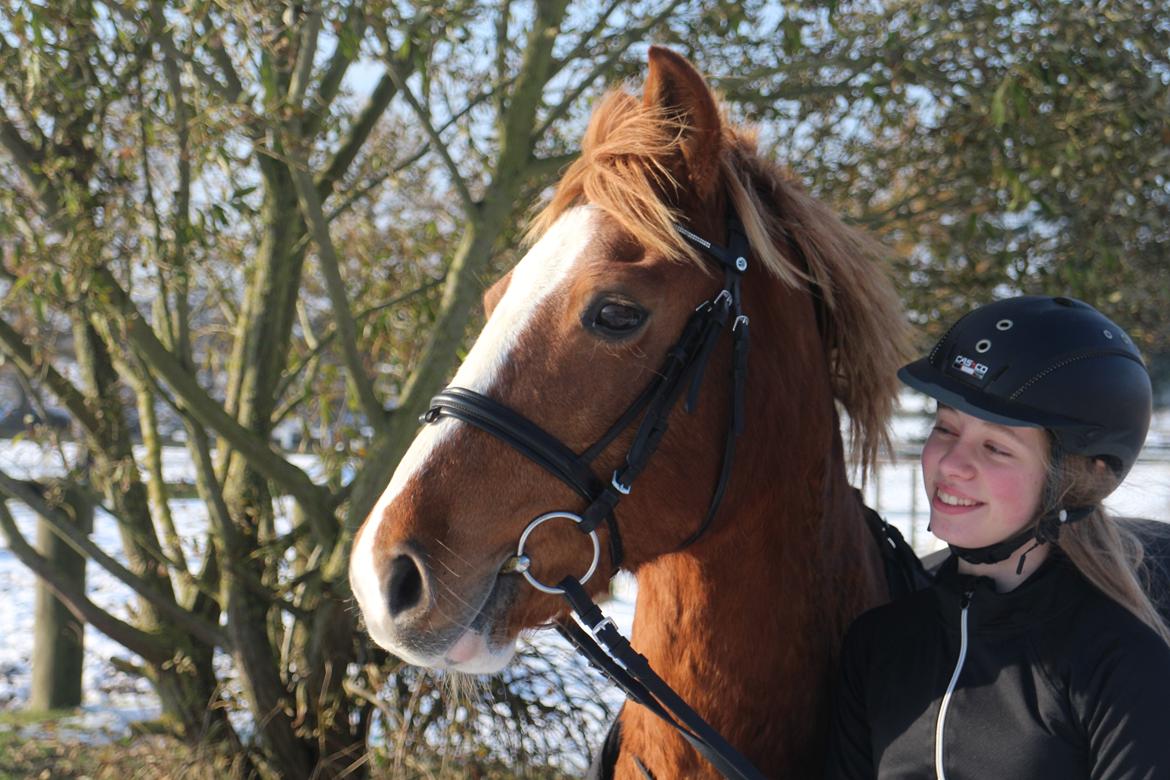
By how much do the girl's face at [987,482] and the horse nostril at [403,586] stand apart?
0.97 m

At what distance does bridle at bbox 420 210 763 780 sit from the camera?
5.56 ft

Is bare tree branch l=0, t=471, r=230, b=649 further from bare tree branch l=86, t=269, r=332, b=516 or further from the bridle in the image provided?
the bridle

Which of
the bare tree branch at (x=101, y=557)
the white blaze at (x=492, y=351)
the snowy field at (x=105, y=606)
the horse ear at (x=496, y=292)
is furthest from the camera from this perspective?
the snowy field at (x=105, y=606)

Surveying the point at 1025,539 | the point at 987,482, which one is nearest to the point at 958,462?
the point at 987,482

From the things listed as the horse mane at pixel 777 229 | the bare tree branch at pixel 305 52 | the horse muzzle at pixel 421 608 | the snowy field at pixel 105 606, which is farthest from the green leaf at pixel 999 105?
the horse muzzle at pixel 421 608

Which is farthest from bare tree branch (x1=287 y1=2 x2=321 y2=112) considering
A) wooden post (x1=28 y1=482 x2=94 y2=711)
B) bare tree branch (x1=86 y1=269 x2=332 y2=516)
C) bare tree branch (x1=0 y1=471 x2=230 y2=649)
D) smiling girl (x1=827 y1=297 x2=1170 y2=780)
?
wooden post (x1=28 y1=482 x2=94 y2=711)

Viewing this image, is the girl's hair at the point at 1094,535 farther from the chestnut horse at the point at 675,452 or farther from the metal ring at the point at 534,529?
the metal ring at the point at 534,529

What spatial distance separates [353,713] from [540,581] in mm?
2565

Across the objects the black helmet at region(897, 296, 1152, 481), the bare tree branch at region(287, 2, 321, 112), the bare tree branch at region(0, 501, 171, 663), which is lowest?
the bare tree branch at region(0, 501, 171, 663)

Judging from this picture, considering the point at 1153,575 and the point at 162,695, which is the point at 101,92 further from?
the point at 1153,575

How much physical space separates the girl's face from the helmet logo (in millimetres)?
82

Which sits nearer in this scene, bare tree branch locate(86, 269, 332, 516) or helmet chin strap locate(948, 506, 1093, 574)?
helmet chin strap locate(948, 506, 1093, 574)

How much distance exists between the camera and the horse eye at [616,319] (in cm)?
175

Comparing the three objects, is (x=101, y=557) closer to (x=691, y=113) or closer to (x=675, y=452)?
(x=675, y=452)
